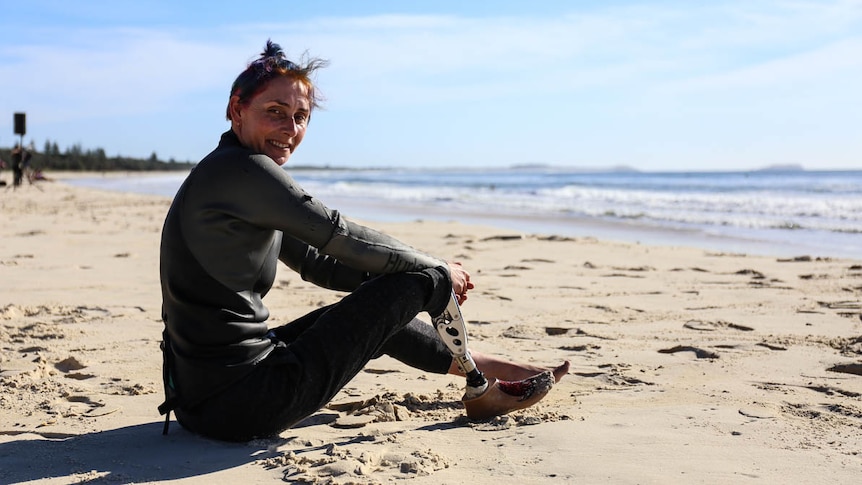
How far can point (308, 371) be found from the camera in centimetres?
253

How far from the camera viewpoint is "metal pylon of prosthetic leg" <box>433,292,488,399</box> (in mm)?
2865

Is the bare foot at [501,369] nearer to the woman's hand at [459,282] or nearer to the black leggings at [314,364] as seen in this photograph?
the woman's hand at [459,282]

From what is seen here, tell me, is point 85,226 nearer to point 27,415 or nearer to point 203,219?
point 27,415

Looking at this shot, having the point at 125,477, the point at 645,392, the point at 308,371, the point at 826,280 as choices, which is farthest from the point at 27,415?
the point at 826,280

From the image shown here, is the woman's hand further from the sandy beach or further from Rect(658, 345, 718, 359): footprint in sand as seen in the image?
Rect(658, 345, 718, 359): footprint in sand

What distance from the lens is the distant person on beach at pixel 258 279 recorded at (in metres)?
2.40

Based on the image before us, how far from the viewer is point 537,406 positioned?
10.6 feet

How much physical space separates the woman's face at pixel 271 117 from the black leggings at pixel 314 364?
536 millimetres

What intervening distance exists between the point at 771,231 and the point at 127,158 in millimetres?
83948

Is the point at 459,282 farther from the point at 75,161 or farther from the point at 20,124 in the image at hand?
the point at 75,161

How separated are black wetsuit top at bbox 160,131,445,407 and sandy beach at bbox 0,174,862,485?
329 mm

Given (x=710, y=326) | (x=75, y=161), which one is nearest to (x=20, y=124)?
(x=710, y=326)

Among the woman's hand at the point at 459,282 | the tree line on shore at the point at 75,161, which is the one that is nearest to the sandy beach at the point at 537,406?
the woman's hand at the point at 459,282

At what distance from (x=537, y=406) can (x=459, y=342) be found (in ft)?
1.74
